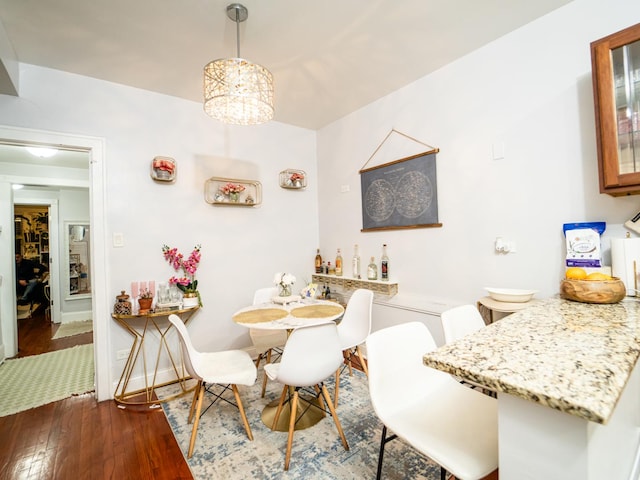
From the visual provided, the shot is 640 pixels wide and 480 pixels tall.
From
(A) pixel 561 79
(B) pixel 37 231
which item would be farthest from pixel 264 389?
(B) pixel 37 231

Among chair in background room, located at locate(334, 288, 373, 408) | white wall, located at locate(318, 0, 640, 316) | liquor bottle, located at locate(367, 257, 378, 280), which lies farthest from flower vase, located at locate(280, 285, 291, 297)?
white wall, located at locate(318, 0, 640, 316)

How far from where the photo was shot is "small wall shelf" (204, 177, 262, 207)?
9.93ft

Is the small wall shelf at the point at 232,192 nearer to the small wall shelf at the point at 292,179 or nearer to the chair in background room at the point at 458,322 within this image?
the small wall shelf at the point at 292,179

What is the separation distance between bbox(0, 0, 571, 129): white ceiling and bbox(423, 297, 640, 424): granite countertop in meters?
1.89

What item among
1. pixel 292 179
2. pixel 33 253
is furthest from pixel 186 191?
pixel 33 253

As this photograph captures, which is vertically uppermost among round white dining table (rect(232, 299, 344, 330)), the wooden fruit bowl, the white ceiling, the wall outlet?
the white ceiling

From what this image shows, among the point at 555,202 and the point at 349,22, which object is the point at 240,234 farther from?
the point at 555,202

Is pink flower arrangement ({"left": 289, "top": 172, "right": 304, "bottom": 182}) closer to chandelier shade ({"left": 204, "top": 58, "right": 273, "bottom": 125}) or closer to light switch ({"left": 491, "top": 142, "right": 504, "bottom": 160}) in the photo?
chandelier shade ({"left": 204, "top": 58, "right": 273, "bottom": 125})

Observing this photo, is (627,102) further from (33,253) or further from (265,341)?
(33,253)

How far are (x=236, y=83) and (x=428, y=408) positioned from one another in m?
1.96

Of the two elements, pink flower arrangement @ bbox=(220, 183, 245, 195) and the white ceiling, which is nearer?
the white ceiling

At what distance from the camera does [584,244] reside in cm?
171

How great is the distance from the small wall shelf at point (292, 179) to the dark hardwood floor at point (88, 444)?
2.50 m

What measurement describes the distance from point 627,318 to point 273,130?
3334mm
